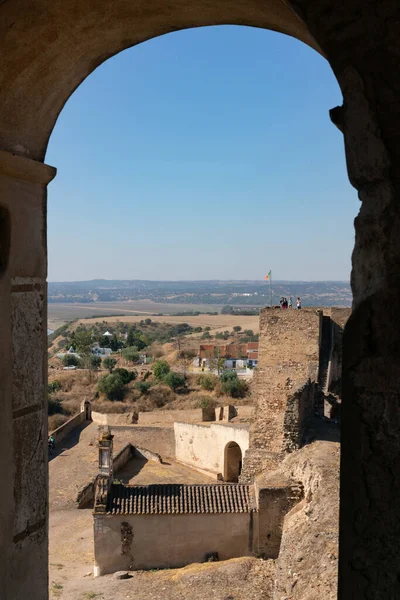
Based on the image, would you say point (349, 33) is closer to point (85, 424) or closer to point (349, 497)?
point (349, 497)

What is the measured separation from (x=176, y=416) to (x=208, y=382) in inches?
329

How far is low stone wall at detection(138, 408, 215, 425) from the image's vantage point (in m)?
27.3

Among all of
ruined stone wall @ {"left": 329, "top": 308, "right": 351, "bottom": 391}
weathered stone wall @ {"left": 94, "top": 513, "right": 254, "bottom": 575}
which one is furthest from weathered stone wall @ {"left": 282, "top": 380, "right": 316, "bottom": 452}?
ruined stone wall @ {"left": 329, "top": 308, "right": 351, "bottom": 391}

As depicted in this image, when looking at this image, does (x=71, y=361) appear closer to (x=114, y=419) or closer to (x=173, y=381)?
(x=173, y=381)

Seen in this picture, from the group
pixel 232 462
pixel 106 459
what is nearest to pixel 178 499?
pixel 106 459

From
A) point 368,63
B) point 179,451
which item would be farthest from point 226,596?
point 179,451

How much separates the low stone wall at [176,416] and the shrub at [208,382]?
7.32 meters

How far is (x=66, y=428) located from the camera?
2717 centimetres

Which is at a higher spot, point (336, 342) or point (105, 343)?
point (336, 342)

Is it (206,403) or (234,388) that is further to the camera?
(234,388)

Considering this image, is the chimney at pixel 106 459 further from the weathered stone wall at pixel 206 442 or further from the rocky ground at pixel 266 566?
the weathered stone wall at pixel 206 442

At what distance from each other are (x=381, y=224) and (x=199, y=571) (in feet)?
38.4

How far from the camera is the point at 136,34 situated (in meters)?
2.49

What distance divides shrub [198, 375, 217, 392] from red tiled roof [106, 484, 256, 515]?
76.5 ft
